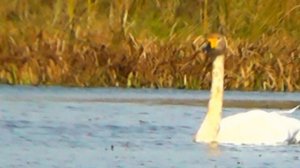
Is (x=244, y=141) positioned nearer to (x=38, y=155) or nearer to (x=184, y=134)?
(x=184, y=134)

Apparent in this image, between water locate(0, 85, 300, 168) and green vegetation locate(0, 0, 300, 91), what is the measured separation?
79 centimetres

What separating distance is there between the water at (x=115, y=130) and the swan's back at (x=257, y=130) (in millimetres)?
247

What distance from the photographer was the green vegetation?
25.5 metres

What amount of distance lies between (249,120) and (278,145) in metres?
0.50

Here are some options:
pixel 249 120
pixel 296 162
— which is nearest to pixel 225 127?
pixel 249 120

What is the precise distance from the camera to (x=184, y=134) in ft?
57.2

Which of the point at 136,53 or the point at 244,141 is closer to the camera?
the point at 244,141

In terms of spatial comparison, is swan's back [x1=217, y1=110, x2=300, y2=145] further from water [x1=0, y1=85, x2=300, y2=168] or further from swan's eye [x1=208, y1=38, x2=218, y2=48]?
swan's eye [x1=208, y1=38, x2=218, y2=48]

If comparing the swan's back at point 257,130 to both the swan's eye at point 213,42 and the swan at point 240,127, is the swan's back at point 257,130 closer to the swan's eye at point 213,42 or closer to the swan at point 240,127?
the swan at point 240,127

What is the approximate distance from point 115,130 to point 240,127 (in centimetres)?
184

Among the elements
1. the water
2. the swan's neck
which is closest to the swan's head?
the swan's neck

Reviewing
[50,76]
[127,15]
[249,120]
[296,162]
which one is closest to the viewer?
[296,162]

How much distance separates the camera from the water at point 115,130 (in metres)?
14.5

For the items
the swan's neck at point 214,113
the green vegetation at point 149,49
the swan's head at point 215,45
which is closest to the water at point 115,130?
the swan's neck at point 214,113
